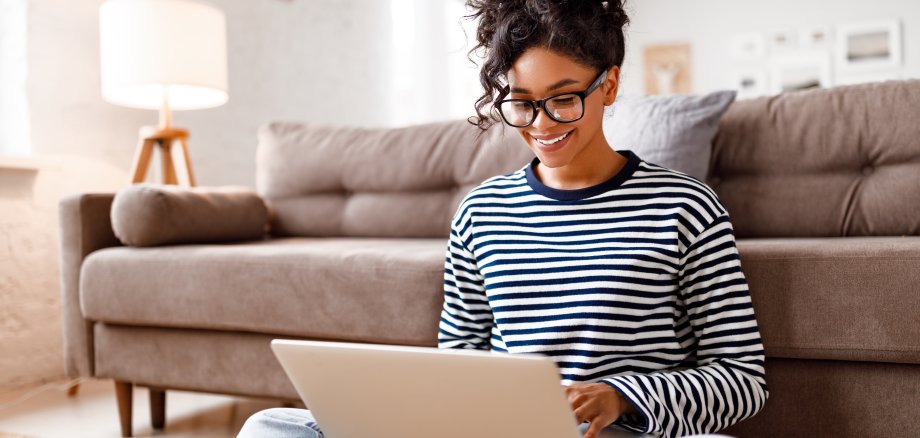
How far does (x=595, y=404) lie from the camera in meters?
0.75

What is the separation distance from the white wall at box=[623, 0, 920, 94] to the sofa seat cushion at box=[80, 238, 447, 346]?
388 cm

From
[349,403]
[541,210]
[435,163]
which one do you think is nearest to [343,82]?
[435,163]

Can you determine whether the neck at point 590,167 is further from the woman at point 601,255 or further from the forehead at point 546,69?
the forehead at point 546,69

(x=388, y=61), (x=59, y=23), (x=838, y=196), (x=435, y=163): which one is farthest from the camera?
(x=388, y=61)

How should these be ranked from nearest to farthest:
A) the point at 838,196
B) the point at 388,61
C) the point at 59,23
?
the point at 838,196, the point at 59,23, the point at 388,61

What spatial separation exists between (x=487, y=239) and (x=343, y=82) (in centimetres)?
315

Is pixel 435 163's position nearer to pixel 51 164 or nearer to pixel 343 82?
pixel 51 164

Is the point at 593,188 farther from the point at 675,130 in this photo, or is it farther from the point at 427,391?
the point at 675,130

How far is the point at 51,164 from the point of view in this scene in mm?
2498

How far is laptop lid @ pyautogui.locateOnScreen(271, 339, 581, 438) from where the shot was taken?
605 millimetres

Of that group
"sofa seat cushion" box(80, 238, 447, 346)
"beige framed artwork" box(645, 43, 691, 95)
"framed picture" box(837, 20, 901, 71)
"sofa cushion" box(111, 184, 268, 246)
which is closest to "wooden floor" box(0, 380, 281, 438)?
"sofa seat cushion" box(80, 238, 447, 346)

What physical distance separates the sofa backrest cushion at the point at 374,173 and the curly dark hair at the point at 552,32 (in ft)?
2.95

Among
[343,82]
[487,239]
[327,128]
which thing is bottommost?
[487,239]

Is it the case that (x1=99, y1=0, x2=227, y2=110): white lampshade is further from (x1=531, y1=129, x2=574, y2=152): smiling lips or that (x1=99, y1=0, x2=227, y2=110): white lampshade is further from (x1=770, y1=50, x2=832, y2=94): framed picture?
(x1=770, y1=50, x2=832, y2=94): framed picture
